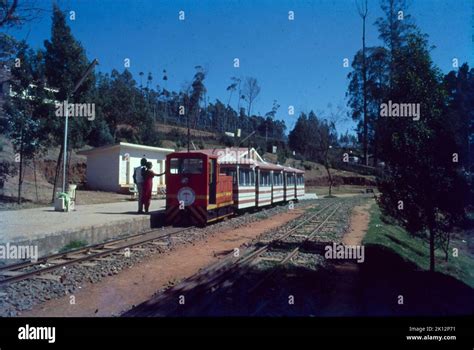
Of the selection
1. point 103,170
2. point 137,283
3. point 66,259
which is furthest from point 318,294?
point 103,170

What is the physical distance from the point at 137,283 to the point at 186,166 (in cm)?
821

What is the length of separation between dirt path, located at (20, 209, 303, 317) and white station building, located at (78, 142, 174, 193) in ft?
55.6

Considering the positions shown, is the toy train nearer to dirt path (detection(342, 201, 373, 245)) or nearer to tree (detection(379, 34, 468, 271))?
dirt path (detection(342, 201, 373, 245))

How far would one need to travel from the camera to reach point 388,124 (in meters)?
8.25

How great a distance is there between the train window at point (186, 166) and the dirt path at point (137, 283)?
367 centimetres

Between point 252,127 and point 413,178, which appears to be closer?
point 413,178

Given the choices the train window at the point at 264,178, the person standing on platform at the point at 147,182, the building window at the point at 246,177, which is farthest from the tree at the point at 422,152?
the train window at the point at 264,178

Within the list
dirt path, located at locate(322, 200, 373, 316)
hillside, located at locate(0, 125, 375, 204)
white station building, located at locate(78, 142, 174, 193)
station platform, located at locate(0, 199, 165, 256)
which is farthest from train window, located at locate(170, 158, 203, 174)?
white station building, located at locate(78, 142, 174, 193)

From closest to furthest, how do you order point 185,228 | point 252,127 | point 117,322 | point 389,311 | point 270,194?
point 117,322 < point 389,311 < point 185,228 < point 270,194 < point 252,127

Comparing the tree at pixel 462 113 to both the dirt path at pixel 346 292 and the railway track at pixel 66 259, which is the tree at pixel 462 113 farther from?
the railway track at pixel 66 259

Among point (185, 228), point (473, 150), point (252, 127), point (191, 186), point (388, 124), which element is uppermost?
point (252, 127)

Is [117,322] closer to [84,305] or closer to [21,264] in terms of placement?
[84,305]

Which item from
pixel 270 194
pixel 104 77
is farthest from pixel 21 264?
pixel 104 77

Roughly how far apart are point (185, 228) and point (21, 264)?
682cm
